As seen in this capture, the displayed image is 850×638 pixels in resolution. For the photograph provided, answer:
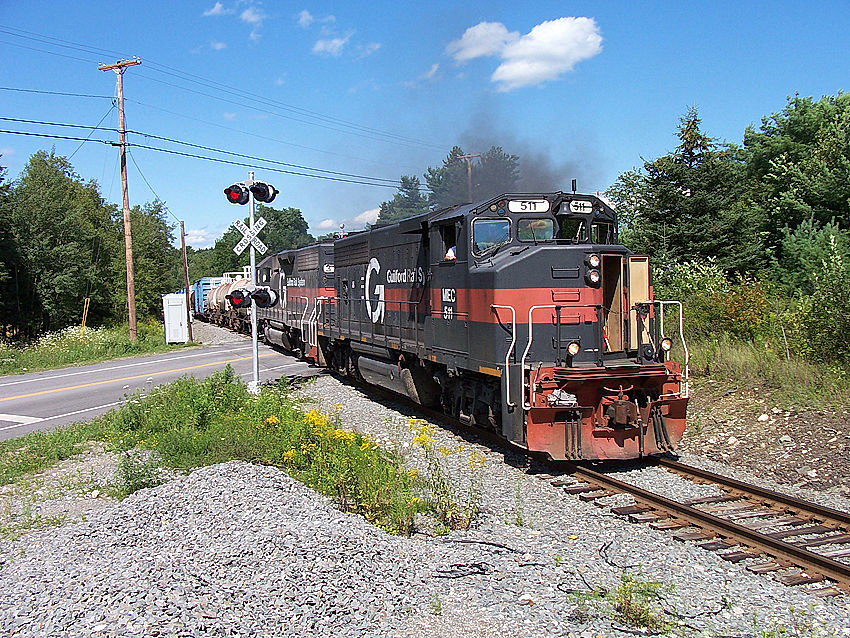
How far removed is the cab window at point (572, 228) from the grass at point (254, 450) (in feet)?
11.1

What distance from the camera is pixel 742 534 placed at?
5969mm

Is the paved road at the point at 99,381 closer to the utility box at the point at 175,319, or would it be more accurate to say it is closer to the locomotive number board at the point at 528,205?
the utility box at the point at 175,319

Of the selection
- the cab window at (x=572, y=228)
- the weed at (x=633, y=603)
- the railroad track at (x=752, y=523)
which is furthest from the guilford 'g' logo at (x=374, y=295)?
the weed at (x=633, y=603)

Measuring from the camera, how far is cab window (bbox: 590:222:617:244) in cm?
952

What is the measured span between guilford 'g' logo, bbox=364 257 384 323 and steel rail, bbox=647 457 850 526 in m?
6.31

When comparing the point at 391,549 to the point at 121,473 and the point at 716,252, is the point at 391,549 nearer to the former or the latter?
the point at 121,473

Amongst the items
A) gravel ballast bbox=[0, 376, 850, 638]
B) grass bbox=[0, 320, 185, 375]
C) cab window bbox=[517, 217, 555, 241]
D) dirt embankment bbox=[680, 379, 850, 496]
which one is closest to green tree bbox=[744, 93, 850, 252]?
dirt embankment bbox=[680, 379, 850, 496]

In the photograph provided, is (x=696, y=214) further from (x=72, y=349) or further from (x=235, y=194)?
(x=72, y=349)

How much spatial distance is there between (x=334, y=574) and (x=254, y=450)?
3.27m

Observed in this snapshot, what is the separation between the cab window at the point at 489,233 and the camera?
9.03 m

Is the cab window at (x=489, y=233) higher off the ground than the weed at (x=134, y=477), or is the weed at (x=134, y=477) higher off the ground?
the cab window at (x=489, y=233)

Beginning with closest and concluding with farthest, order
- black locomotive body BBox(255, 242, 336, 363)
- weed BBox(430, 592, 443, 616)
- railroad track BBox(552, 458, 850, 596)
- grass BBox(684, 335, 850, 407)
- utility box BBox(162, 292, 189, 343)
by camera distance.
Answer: weed BBox(430, 592, 443, 616)
railroad track BBox(552, 458, 850, 596)
grass BBox(684, 335, 850, 407)
black locomotive body BBox(255, 242, 336, 363)
utility box BBox(162, 292, 189, 343)

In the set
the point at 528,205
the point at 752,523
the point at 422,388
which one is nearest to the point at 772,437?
the point at 752,523

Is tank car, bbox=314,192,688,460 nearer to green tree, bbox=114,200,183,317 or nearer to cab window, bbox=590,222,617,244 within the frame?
cab window, bbox=590,222,617,244
